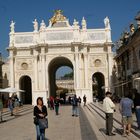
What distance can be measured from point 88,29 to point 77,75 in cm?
716

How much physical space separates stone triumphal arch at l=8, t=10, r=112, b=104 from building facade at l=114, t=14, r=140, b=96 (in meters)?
3.09

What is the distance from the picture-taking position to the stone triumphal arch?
183 ft

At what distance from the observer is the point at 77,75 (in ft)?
183

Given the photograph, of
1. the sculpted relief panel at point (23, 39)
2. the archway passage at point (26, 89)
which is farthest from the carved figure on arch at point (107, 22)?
the archway passage at point (26, 89)

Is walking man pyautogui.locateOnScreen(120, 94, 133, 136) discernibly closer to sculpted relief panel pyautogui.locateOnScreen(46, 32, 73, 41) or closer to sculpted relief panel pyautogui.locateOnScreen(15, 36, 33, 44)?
sculpted relief panel pyautogui.locateOnScreen(46, 32, 73, 41)

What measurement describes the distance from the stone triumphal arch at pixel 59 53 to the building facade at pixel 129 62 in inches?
122

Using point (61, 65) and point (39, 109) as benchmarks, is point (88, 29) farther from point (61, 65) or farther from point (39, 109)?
point (39, 109)

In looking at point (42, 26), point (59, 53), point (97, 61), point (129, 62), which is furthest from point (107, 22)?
point (129, 62)

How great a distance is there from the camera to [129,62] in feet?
147

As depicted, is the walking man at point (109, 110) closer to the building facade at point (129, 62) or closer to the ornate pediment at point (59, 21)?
the building facade at point (129, 62)

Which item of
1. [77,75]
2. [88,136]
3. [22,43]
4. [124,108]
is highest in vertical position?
[22,43]

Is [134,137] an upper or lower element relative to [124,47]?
lower

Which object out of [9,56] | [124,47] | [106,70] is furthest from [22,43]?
[124,47]

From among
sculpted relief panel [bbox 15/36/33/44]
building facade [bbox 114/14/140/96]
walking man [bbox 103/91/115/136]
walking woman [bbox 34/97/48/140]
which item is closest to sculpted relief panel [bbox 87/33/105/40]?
building facade [bbox 114/14/140/96]
